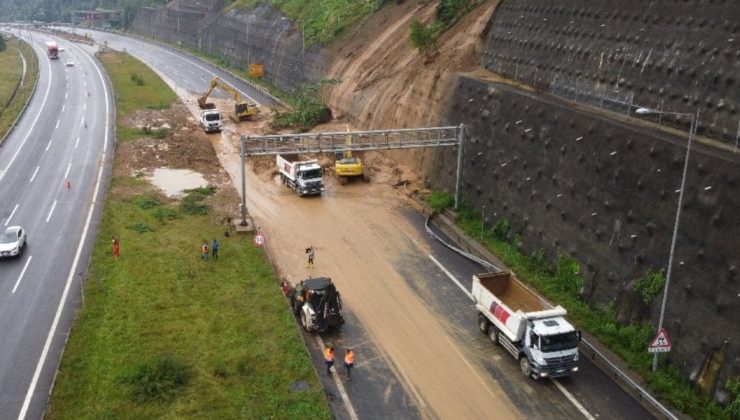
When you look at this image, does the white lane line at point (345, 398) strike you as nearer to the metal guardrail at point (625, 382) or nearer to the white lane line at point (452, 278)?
the white lane line at point (452, 278)

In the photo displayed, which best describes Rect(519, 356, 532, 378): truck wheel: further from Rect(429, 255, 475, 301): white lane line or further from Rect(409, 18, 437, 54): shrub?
Rect(409, 18, 437, 54): shrub

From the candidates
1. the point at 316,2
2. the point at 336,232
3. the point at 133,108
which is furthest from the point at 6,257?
the point at 316,2

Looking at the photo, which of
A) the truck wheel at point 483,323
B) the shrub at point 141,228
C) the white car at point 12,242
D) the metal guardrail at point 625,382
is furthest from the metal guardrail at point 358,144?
the metal guardrail at point 625,382

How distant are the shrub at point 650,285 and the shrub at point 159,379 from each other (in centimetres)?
1898

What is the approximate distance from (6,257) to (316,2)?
7512cm

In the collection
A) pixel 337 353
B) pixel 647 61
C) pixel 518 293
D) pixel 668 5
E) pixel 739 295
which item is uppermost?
pixel 668 5

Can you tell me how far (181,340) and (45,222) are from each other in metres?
20.8

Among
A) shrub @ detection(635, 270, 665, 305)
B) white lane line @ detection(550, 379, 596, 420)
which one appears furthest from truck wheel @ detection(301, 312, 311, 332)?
shrub @ detection(635, 270, 665, 305)

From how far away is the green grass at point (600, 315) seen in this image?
1024 inches

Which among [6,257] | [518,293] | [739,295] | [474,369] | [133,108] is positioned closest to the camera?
[739,295]

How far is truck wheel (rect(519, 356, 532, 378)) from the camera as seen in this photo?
28125 mm

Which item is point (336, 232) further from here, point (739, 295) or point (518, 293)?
point (739, 295)

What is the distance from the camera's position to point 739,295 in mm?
25812

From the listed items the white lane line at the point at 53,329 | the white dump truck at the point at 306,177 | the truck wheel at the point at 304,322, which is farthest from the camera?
the white dump truck at the point at 306,177
